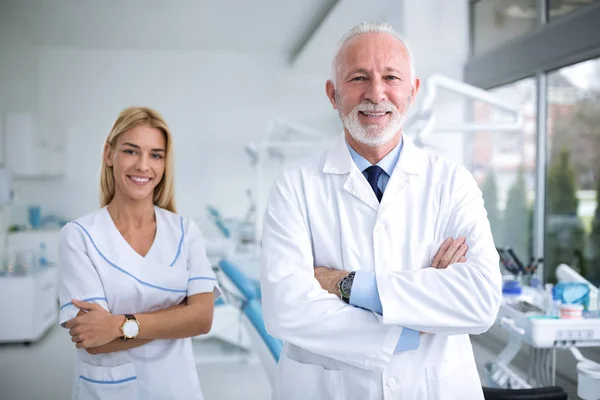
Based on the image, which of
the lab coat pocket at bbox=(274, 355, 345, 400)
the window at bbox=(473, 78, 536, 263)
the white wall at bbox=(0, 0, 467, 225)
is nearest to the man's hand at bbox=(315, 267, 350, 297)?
the lab coat pocket at bbox=(274, 355, 345, 400)

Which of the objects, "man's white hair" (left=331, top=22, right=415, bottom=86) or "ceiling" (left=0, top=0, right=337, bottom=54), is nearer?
"man's white hair" (left=331, top=22, right=415, bottom=86)

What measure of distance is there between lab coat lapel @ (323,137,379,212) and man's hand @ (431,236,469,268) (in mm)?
161

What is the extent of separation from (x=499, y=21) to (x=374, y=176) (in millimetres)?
2888

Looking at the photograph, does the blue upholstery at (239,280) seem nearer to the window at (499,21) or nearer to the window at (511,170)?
the window at (511,170)

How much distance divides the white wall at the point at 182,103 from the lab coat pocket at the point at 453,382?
195 inches

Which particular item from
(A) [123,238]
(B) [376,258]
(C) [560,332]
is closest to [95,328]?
(A) [123,238]

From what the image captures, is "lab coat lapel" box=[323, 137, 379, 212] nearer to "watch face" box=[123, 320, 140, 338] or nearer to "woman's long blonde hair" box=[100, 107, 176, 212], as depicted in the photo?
"woman's long blonde hair" box=[100, 107, 176, 212]

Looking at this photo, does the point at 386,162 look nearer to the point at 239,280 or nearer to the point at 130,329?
the point at 130,329

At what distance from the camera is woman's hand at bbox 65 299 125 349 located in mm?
1207

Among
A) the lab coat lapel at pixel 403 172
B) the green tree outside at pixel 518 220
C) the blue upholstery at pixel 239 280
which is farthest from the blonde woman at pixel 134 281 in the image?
the green tree outside at pixel 518 220

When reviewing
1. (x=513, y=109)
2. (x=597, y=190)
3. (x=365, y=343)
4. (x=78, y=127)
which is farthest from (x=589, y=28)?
(x=78, y=127)

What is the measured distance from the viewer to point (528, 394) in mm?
1398

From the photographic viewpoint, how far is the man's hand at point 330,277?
110 centimetres

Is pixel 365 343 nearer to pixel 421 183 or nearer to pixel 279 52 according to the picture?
pixel 421 183
